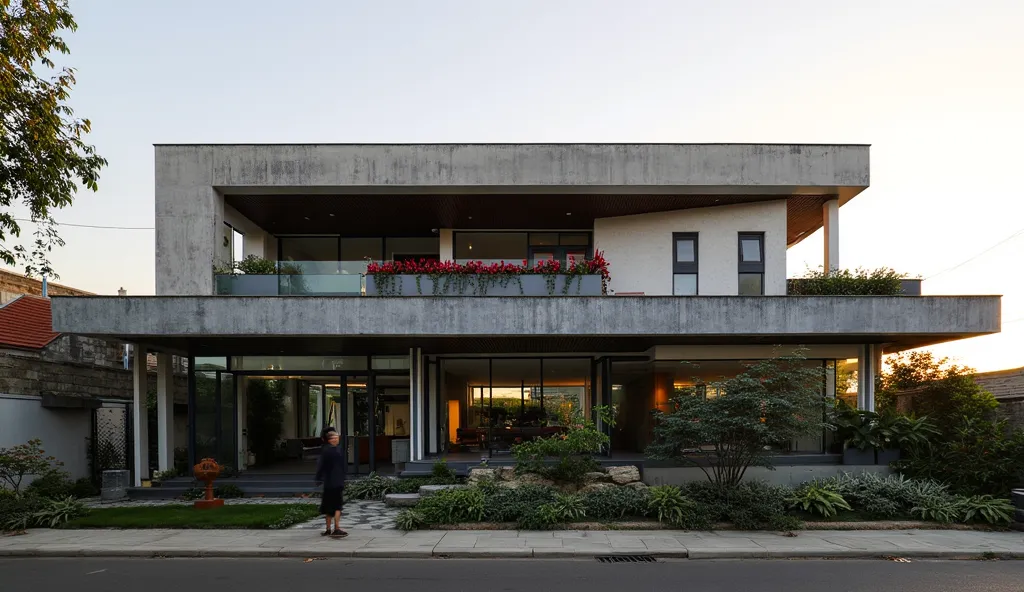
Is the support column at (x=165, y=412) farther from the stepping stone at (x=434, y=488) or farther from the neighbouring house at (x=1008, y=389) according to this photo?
the neighbouring house at (x=1008, y=389)

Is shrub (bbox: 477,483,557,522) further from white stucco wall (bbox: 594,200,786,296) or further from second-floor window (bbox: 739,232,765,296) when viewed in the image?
second-floor window (bbox: 739,232,765,296)

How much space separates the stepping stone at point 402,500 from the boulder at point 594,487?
3567 millimetres

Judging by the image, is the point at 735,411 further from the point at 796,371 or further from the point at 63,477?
the point at 63,477

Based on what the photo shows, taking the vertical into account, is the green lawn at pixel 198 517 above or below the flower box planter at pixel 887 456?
below

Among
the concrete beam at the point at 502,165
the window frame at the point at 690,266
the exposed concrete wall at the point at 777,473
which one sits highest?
the concrete beam at the point at 502,165

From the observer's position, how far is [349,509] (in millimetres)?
13148

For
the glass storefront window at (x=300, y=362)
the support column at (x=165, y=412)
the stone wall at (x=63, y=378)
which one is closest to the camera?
the stone wall at (x=63, y=378)

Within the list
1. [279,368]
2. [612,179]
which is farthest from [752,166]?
[279,368]

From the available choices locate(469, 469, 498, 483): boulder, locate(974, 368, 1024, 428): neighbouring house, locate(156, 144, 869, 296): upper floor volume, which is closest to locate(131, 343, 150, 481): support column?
locate(156, 144, 869, 296): upper floor volume

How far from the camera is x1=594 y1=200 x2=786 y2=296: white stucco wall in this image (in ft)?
54.2

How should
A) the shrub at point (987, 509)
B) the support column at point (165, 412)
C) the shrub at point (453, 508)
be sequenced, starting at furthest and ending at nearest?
1. the support column at point (165, 412)
2. the shrub at point (453, 508)
3. the shrub at point (987, 509)

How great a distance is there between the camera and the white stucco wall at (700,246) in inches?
650

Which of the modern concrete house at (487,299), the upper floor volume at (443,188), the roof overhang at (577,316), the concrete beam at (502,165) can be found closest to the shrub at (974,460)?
the modern concrete house at (487,299)

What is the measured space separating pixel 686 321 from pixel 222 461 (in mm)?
12320
